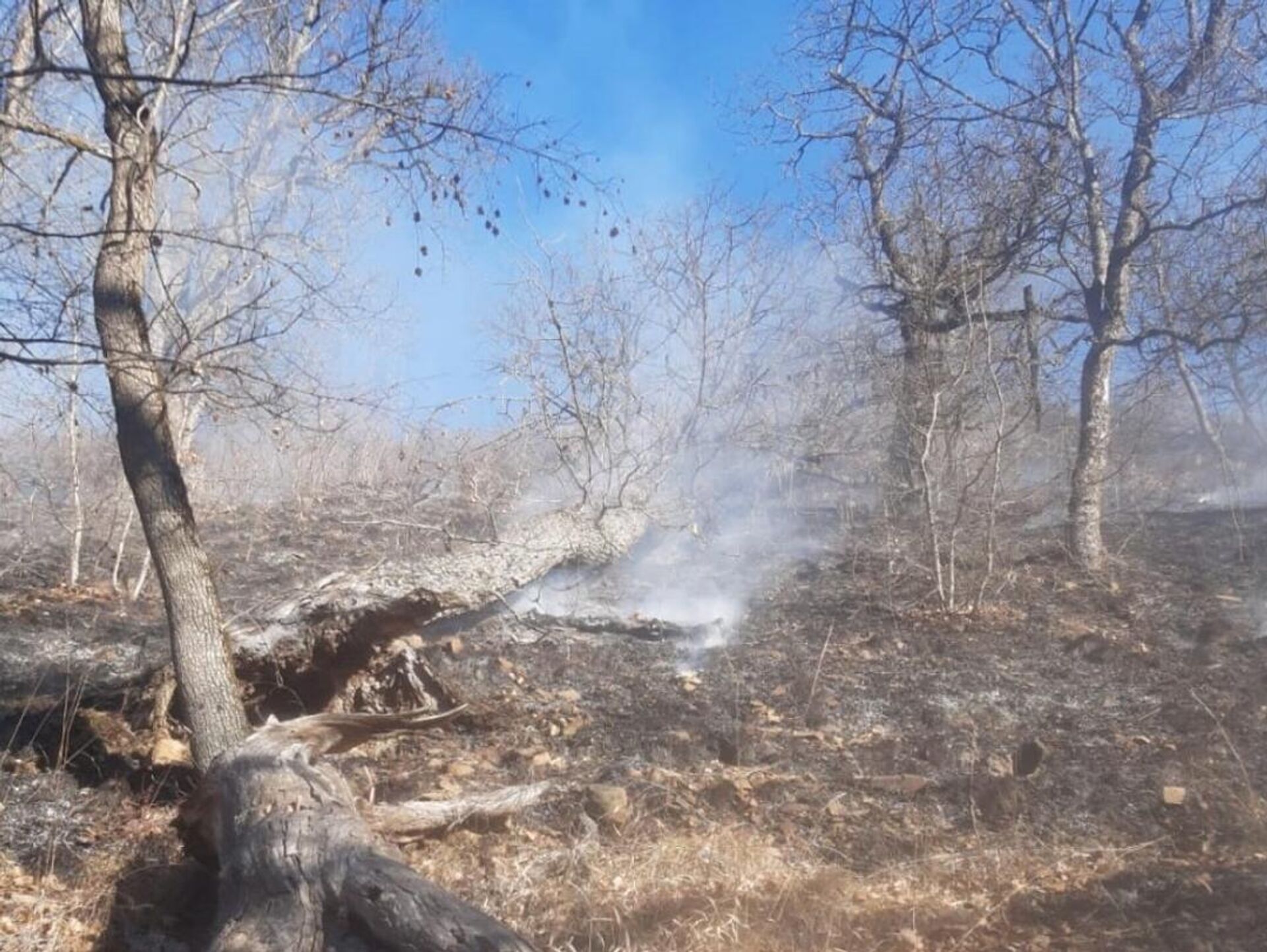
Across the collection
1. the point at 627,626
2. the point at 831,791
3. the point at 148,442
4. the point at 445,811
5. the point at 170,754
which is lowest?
the point at 831,791

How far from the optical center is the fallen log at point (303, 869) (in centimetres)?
303

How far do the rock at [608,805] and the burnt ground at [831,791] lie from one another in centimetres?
2

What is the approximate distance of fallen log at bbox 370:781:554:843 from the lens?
13.8 ft

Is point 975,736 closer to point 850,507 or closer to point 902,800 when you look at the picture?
point 902,800

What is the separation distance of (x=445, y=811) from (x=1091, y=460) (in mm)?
6291

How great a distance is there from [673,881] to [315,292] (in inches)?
116

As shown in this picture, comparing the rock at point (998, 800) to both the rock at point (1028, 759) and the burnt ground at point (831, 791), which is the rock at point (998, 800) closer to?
the burnt ground at point (831, 791)

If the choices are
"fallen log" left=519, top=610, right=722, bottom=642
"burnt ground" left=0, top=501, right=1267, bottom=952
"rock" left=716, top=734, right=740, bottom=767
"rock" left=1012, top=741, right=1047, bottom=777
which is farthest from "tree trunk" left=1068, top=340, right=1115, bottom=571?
"rock" left=716, top=734, right=740, bottom=767

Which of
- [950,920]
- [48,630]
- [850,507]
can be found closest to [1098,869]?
[950,920]

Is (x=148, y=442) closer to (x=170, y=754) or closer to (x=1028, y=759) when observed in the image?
(x=170, y=754)

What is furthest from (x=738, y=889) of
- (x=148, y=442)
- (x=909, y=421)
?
(x=909, y=421)

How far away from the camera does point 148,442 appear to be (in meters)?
4.49

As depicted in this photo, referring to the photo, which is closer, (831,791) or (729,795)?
(729,795)

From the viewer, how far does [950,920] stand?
3.66m
